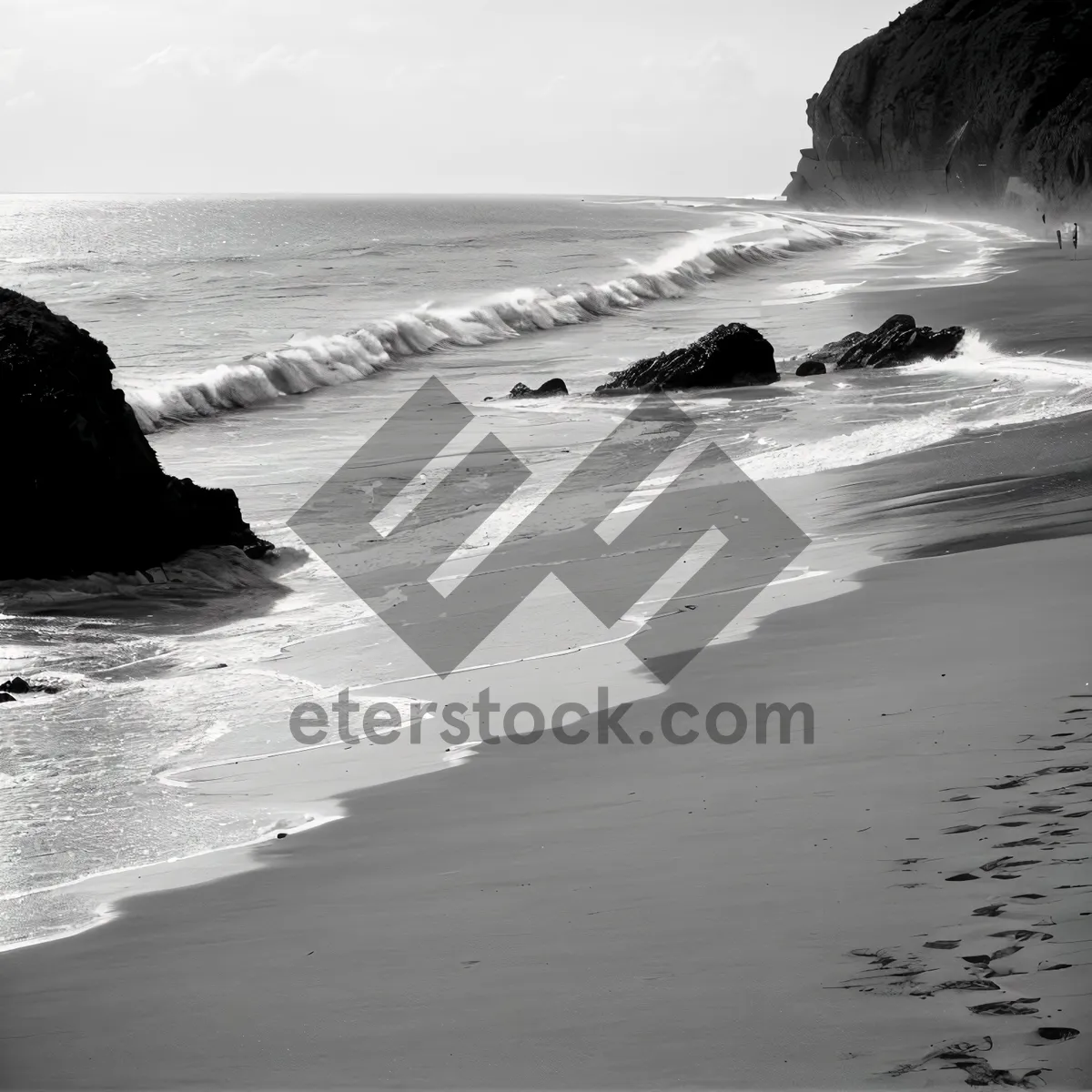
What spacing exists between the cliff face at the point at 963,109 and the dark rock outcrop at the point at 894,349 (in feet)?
155

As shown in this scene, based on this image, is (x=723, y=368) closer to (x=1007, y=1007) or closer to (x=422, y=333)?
(x=422, y=333)

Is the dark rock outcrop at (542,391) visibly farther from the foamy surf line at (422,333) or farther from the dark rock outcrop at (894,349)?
the foamy surf line at (422,333)

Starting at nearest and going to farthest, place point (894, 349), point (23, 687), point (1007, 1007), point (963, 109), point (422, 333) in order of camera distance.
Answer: point (1007, 1007) < point (23, 687) < point (894, 349) < point (422, 333) < point (963, 109)

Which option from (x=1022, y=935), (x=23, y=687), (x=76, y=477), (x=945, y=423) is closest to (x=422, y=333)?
(x=945, y=423)

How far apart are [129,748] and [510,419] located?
1062 cm

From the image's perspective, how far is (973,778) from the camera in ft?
12.3

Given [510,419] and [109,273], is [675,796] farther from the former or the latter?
[109,273]

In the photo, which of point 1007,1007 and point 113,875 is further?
point 113,875

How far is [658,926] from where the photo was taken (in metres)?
3.14

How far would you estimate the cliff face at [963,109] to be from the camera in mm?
67125

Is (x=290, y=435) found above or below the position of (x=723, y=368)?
below

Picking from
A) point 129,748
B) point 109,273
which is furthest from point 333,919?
point 109,273

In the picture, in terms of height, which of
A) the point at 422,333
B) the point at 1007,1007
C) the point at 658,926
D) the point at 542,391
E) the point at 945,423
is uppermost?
the point at 422,333

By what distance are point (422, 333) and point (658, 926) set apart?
25702mm
